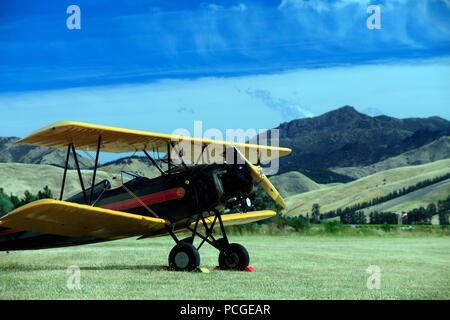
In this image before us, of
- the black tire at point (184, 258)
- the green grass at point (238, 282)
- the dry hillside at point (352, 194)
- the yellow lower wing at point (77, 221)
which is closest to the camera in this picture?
the green grass at point (238, 282)

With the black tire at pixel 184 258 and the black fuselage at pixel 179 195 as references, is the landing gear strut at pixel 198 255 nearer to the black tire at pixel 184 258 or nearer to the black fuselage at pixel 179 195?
the black tire at pixel 184 258

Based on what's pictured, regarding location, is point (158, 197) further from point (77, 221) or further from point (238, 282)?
point (238, 282)

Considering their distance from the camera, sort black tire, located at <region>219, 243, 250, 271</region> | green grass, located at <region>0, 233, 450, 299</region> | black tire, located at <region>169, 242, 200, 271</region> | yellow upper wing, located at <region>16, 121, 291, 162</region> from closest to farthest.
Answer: green grass, located at <region>0, 233, 450, 299</region>, yellow upper wing, located at <region>16, 121, 291, 162</region>, black tire, located at <region>169, 242, 200, 271</region>, black tire, located at <region>219, 243, 250, 271</region>

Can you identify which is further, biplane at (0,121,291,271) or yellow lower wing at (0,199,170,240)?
biplane at (0,121,291,271)

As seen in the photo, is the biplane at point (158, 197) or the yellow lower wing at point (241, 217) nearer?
the biplane at point (158, 197)

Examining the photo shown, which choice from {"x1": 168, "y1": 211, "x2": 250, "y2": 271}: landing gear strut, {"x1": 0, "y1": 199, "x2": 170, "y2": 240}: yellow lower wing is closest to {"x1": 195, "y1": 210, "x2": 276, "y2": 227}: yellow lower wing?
{"x1": 168, "y1": 211, "x2": 250, "y2": 271}: landing gear strut

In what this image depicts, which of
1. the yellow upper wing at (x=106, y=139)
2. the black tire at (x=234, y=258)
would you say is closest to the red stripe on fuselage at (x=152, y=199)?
the yellow upper wing at (x=106, y=139)

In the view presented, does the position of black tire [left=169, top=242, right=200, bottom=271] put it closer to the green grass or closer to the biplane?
the biplane

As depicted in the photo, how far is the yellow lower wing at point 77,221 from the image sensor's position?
1095 centimetres

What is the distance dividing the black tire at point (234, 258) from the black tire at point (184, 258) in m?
1.20

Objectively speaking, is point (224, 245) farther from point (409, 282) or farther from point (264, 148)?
point (409, 282)

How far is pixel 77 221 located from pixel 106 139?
2.01m

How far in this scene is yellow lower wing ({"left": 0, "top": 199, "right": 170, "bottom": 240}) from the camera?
1095 centimetres
